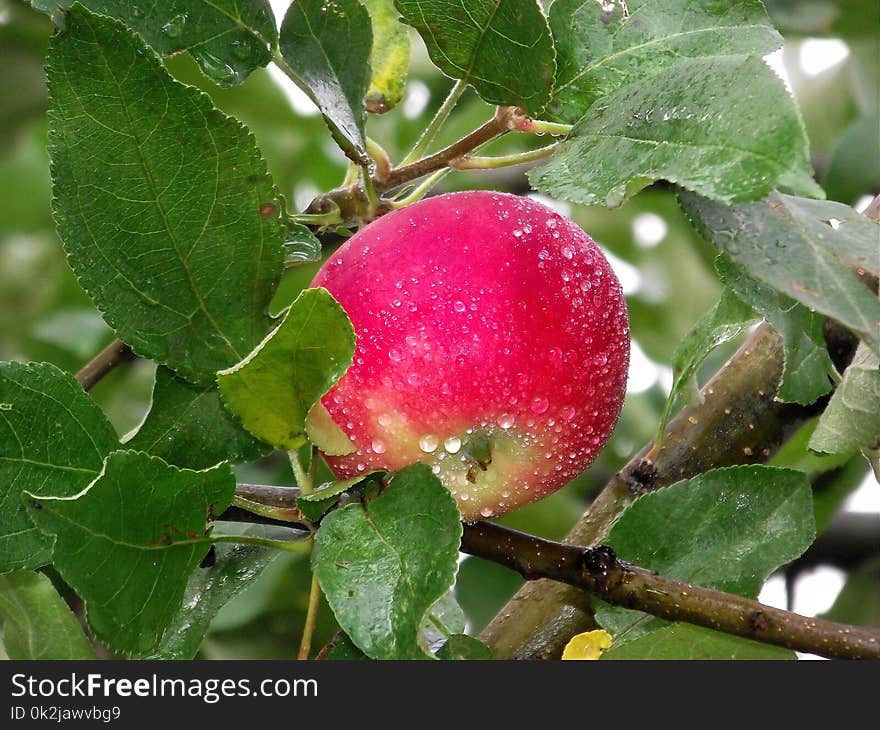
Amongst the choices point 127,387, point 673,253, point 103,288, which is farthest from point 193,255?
point 673,253

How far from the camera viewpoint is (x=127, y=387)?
5.07 ft

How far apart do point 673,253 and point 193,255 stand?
109cm

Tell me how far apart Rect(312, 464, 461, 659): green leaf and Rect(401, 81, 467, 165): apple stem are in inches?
9.2

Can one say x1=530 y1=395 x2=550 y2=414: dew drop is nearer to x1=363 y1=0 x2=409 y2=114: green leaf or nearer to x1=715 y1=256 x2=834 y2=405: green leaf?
x1=715 y1=256 x2=834 y2=405: green leaf

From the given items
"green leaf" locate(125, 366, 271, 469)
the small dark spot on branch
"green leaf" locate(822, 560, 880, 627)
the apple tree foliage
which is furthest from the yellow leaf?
"green leaf" locate(822, 560, 880, 627)

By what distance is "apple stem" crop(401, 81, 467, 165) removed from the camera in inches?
27.3

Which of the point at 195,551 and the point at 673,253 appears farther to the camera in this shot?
the point at 673,253

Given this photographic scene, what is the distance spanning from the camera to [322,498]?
61cm

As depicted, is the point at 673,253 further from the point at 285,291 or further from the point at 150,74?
the point at 150,74

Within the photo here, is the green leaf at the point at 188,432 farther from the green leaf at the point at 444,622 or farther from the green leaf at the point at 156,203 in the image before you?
the green leaf at the point at 444,622

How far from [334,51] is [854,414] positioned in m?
0.40

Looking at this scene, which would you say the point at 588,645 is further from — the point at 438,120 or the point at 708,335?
the point at 438,120

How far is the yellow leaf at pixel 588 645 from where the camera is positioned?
70cm

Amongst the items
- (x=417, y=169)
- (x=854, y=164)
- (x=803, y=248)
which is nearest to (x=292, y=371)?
(x=417, y=169)
